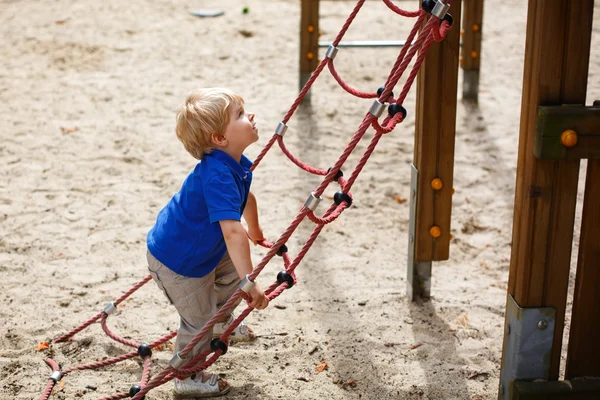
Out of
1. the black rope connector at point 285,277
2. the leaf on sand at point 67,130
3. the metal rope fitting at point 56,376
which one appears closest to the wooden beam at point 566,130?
the black rope connector at point 285,277

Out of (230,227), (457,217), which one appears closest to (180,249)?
(230,227)

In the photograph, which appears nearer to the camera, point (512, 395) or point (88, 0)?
point (512, 395)

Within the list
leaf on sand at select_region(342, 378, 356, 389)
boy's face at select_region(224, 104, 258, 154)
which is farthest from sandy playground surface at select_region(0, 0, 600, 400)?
boy's face at select_region(224, 104, 258, 154)

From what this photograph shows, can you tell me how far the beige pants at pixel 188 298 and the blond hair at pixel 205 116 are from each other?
1.48 feet

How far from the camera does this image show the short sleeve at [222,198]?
2365 millimetres

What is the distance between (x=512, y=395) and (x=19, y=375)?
5.80 feet

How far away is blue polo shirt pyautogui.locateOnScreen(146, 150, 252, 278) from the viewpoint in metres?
2.41

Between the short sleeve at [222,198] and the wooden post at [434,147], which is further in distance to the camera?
the wooden post at [434,147]

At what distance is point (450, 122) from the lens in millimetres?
3125

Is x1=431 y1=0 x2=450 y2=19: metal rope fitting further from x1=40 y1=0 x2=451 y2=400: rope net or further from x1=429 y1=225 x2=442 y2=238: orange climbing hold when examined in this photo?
x1=429 y1=225 x2=442 y2=238: orange climbing hold

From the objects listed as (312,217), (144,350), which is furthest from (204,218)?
(144,350)

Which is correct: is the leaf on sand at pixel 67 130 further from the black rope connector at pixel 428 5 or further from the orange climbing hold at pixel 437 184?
the black rope connector at pixel 428 5

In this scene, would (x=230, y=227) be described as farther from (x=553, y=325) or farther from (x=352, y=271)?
(x=352, y=271)

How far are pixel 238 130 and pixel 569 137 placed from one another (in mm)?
Answer: 1035
